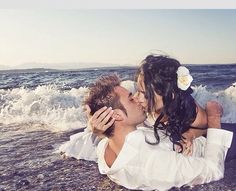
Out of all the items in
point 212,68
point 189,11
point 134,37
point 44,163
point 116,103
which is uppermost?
point 189,11

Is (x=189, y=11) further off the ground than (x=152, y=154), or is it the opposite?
(x=189, y=11)

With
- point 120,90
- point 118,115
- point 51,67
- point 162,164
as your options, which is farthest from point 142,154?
point 51,67

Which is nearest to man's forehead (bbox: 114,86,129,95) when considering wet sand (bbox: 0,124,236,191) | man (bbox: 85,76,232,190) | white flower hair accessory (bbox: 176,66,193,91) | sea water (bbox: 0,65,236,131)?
man (bbox: 85,76,232,190)

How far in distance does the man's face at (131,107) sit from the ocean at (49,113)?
0.38ft

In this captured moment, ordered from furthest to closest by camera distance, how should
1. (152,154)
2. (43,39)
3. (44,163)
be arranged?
1. (43,39)
2. (44,163)
3. (152,154)

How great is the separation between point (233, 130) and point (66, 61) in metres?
0.89

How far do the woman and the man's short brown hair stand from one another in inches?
2.4

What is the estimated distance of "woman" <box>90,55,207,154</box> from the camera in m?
1.66

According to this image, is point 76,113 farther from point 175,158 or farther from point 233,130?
point 233,130

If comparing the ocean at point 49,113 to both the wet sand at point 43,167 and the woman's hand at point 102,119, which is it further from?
the woman's hand at point 102,119

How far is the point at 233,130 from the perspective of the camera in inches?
70.7

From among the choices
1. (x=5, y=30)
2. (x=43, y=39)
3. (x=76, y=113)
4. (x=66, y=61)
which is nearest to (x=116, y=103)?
(x=76, y=113)

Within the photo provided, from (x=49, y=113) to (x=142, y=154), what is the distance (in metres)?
0.55

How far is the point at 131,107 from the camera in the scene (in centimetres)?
166
